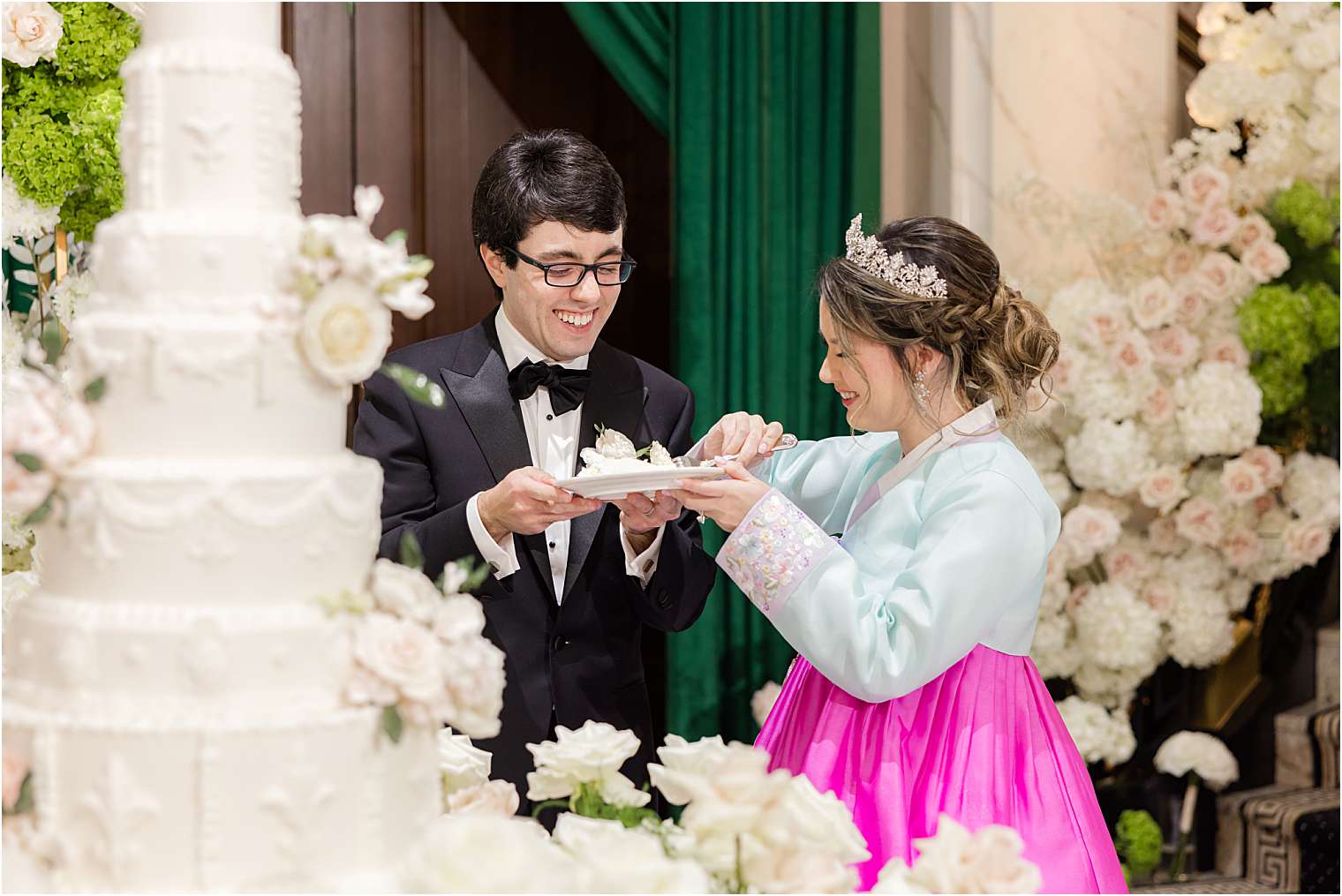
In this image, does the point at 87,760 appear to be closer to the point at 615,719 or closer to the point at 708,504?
the point at 708,504

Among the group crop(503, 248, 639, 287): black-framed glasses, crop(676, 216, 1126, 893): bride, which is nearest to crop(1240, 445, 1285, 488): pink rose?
crop(676, 216, 1126, 893): bride

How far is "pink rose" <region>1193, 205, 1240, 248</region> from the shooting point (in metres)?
4.18

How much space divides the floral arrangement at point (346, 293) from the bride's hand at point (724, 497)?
882 mm

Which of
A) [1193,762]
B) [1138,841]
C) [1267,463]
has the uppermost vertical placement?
[1267,463]

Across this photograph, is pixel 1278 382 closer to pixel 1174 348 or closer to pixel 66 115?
pixel 1174 348

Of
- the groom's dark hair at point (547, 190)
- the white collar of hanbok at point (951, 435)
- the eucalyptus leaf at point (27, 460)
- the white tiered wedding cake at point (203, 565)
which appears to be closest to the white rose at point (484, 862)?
the white tiered wedding cake at point (203, 565)

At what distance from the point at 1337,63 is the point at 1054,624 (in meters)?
1.98

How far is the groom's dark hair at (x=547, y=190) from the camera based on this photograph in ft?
8.51

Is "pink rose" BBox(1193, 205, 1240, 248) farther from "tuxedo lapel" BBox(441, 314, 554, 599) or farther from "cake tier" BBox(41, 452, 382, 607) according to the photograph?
"cake tier" BBox(41, 452, 382, 607)

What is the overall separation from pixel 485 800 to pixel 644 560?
0.98m

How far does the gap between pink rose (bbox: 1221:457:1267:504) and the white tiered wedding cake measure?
3.37 m

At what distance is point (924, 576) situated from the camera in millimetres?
2105

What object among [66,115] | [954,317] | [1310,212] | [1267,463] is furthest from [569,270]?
[1310,212]

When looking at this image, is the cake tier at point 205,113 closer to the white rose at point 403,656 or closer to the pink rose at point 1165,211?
the white rose at point 403,656
